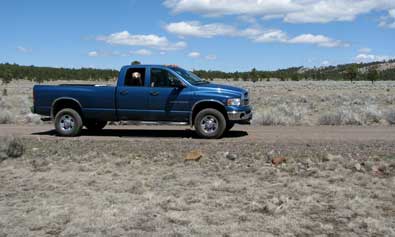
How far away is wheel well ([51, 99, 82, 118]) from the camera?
16014 millimetres

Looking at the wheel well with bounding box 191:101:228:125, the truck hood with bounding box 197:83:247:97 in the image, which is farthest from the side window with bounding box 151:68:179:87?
the wheel well with bounding box 191:101:228:125

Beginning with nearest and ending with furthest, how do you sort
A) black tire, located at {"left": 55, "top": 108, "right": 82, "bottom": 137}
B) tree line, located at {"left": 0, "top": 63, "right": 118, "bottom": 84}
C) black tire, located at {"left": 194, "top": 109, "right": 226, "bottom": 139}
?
black tire, located at {"left": 194, "top": 109, "right": 226, "bottom": 139} → black tire, located at {"left": 55, "top": 108, "right": 82, "bottom": 137} → tree line, located at {"left": 0, "top": 63, "right": 118, "bottom": 84}

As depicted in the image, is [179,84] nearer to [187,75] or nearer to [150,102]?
[187,75]

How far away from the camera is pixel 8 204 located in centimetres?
848

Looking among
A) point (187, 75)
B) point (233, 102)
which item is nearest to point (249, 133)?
point (233, 102)

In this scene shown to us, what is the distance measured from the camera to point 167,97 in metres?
15.1

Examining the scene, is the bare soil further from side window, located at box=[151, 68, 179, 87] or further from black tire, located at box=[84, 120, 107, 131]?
black tire, located at box=[84, 120, 107, 131]

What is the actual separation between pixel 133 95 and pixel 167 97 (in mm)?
976

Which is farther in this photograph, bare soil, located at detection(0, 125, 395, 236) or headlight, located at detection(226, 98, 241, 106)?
headlight, located at detection(226, 98, 241, 106)

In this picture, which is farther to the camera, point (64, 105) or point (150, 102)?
point (64, 105)

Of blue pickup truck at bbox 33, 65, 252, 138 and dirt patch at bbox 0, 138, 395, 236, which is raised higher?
blue pickup truck at bbox 33, 65, 252, 138

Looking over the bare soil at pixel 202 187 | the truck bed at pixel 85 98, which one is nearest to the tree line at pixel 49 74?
the truck bed at pixel 85 98

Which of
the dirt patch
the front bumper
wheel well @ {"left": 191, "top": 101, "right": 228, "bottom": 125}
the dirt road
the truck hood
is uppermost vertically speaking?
the truck hood

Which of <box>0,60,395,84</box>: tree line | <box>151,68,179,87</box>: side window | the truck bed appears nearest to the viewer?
<box>151,68,179,87</box>: side window
